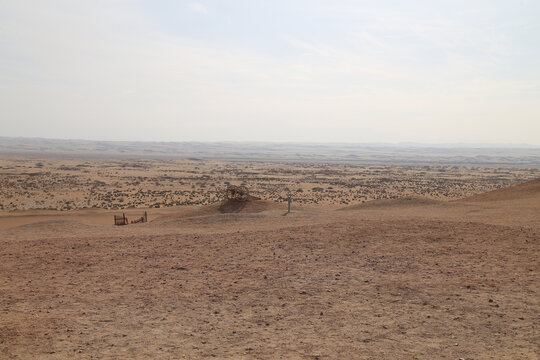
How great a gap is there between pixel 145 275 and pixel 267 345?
5.07 m

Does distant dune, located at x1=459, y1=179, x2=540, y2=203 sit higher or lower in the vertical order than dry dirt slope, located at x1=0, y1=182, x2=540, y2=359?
higher

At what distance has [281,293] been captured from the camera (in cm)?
949

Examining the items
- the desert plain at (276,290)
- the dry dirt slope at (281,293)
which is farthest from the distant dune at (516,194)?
the dry dirt slope at (281,293)

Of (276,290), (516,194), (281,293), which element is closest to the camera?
(281,293)

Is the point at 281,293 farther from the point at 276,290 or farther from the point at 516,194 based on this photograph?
the point at 516,194

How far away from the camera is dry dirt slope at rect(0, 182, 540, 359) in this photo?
7.00m

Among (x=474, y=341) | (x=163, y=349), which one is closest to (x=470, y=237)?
(x=474, y=341)

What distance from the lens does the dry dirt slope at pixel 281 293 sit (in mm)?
6996

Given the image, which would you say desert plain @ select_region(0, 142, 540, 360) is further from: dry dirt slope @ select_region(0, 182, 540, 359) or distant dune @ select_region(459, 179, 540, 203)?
distant dune @ select_region(459, 179, 540, 203)

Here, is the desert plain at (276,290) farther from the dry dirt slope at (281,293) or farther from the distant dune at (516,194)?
the distant dune at (516,194)

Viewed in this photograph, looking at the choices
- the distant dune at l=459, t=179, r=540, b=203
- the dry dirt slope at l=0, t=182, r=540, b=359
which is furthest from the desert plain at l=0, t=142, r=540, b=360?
the distant dune at l=459, t=179, r=540, b=203

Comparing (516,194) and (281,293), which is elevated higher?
(516,194)

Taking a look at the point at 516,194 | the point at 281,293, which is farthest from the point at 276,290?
the point at 516,194

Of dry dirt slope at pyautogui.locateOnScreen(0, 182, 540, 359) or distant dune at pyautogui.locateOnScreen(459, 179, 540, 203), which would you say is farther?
distant dune at pyautogui.locateOnScreen(459, 179, 540, 203)
